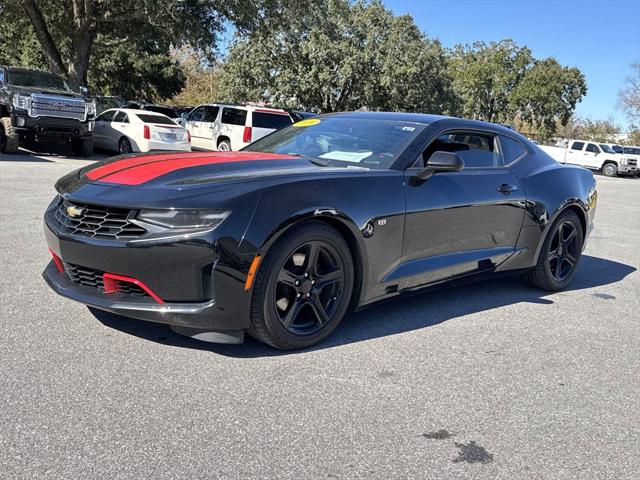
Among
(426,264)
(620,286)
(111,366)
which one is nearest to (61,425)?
(111,366)

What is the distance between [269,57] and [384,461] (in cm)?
3475

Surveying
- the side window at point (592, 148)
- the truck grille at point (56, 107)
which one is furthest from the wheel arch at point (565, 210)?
the side window at point (592, 148)

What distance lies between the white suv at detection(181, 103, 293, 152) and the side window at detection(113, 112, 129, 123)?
11.0 feet

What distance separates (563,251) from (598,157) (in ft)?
105

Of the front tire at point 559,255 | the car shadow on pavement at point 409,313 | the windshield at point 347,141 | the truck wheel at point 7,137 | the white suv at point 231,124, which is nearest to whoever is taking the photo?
the car shadow on pavement at point 409,313

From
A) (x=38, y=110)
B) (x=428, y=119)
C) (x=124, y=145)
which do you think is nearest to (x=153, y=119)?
(x=124, y=145)

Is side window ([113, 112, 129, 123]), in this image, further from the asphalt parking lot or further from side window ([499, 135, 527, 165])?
side window ([499, 135, 527, 165])

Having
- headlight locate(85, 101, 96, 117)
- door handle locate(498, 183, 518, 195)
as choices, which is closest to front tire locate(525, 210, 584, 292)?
door handle locate(498, 183, 518, 195)

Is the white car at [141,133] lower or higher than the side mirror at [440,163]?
lower

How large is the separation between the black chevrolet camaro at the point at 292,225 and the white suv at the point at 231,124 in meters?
14.3

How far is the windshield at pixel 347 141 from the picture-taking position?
171 inches

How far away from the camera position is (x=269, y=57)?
35281 millimetres

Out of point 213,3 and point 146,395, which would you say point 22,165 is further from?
point 146,395

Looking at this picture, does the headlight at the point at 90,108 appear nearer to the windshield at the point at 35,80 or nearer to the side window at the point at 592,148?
the windshield at the point at 35,80
